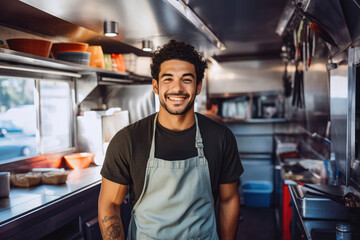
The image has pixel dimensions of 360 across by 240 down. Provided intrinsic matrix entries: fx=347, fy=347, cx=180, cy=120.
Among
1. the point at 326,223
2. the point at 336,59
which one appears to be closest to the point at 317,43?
the point at 336,59

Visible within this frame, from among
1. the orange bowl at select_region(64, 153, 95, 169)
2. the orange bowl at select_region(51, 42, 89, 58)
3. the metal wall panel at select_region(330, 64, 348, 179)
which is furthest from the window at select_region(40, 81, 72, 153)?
the metal wall panel at select_region(330, 64, 348, 179)

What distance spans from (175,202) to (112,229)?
1.15 ft

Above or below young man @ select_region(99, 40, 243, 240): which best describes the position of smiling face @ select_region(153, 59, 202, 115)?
above

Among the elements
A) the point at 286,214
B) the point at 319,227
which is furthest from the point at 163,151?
the point at 286,214

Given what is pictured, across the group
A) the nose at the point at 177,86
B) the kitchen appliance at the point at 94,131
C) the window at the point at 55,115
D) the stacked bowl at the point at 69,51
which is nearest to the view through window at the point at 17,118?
the window at the point at 55,115

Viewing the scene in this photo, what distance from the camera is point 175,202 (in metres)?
1.75

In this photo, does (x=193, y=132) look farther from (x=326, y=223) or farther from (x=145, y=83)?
(x=145, y=83)

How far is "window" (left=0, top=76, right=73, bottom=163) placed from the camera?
3.03 meters

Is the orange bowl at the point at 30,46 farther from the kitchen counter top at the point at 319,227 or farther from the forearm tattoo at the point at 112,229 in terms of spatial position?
the kitchen counter top at the point at 319,227

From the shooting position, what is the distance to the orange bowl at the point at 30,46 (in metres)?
2.66

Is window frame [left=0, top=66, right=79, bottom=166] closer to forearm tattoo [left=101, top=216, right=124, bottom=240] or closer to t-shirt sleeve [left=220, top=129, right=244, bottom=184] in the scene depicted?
forearm tattoo [left=101, top=216, right=124, bottom=240]

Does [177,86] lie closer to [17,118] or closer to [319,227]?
[319,227]

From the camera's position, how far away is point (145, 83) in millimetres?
4781

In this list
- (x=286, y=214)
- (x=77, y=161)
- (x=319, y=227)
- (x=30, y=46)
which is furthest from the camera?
(x=77, y=161)
